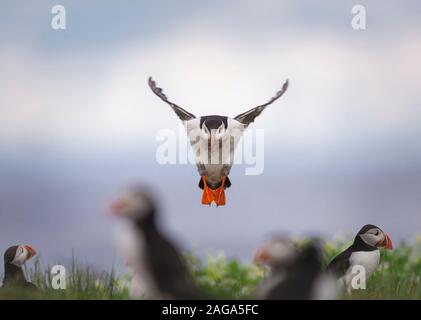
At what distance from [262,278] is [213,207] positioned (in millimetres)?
315

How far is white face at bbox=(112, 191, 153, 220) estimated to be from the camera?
8.46ft

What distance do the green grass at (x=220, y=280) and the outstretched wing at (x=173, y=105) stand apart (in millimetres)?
507

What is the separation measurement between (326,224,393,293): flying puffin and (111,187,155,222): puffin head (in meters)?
0.68

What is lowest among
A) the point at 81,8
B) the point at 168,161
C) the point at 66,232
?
the point at 66,232

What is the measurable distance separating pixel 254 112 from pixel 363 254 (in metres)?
0.65

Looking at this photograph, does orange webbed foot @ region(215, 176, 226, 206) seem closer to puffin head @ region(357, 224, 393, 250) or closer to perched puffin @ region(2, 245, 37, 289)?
puffin head @ region(357, 224, 393, 250)

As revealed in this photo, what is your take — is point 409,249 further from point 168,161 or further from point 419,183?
point 168,161

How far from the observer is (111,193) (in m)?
2.67

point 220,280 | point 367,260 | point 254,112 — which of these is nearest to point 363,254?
point 367,260

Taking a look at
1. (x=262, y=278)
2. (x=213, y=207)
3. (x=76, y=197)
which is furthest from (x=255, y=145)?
(x=76, y=197)

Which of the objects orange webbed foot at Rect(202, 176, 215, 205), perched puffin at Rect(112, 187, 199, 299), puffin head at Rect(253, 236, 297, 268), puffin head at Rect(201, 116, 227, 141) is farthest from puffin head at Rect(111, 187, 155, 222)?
puffin head at Rect(253, 236, 297, 268)

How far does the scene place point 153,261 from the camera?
2529mm

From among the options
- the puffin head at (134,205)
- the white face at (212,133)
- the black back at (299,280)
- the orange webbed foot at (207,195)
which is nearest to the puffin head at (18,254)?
the puffin head at (134,205)

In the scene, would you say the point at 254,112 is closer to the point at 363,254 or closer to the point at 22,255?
the point at 363,254
